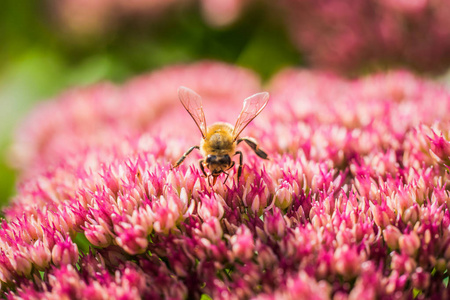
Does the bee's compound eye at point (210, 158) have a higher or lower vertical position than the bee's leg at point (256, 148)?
lower

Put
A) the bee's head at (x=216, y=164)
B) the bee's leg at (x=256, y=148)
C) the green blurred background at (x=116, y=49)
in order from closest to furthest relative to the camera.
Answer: the bee's head at (x=216, y=164)
the bee's leg at (x=256, y=148)
the green blurred background at (x=116, y=49)

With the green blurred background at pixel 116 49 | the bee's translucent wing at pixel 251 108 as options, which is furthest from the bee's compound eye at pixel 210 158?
the green blurred background at pixel 116 49

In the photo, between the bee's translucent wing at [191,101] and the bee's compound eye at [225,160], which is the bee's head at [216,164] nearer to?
the bee's compound eye at [225,160]

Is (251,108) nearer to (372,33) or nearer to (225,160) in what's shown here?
(225,160)

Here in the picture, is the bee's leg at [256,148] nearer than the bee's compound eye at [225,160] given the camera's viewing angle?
No

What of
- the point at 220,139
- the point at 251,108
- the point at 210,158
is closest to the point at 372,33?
the point at 251,108

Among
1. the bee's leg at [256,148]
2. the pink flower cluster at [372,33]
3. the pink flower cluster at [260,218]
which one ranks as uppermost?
the pink flower cluster at [372,33]
